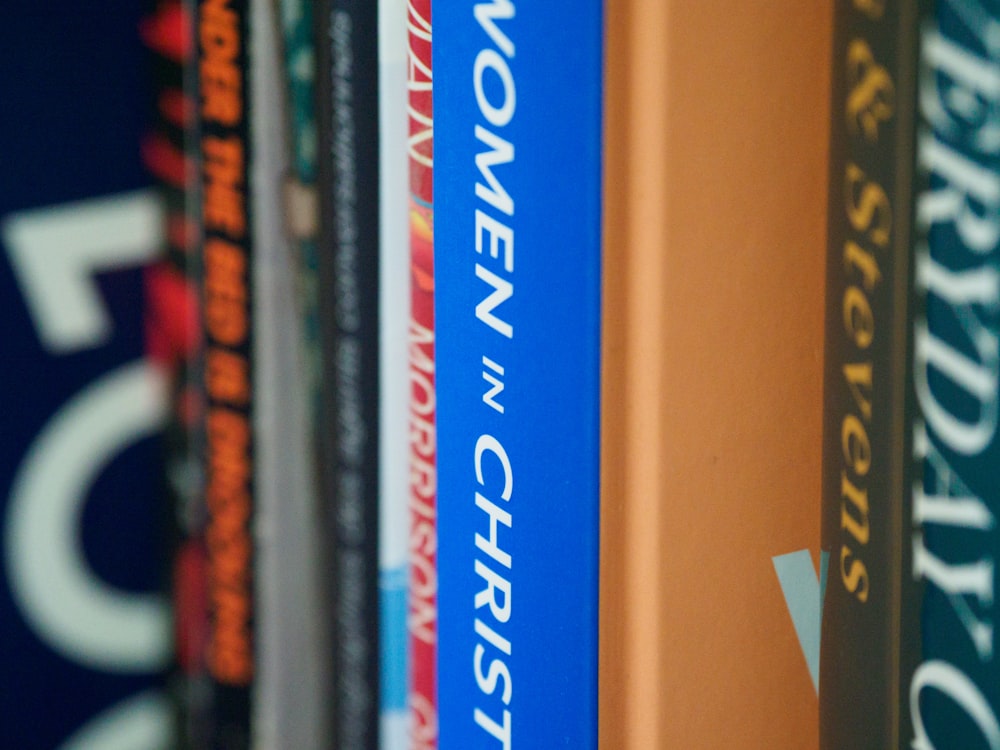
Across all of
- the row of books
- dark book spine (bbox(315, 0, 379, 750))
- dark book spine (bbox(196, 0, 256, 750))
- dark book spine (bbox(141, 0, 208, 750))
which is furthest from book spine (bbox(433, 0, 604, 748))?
dark book spine (bbox(141, 0, 208, 750))

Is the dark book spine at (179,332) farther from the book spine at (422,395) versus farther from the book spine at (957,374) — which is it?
the book spine at (957,374)

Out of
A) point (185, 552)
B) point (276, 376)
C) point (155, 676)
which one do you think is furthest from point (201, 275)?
point (155, 676)

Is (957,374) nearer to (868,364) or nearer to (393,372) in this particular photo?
(868,364)

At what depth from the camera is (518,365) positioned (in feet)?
0.68

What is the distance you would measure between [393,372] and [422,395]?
3 centimetres

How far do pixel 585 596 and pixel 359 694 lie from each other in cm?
20

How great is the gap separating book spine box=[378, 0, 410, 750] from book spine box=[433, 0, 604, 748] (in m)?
0.08

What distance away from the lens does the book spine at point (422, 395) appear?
27 centimetres

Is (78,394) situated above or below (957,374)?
below

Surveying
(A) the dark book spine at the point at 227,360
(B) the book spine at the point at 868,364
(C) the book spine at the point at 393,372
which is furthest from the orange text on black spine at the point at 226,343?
(B) the book spine at the point at 868,364

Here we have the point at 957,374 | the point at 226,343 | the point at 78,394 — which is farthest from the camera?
the point at 78,394

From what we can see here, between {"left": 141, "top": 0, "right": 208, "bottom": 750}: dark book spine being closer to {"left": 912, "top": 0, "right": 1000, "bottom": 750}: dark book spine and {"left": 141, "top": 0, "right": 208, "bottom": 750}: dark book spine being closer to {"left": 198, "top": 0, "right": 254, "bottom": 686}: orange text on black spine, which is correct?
{"left": 198, "top": 0, "right": 254, "bottom": 686}: orange text on black spine

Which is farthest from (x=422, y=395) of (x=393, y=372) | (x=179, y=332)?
(x=179, y=332)

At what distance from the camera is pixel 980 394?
147 millimetres
